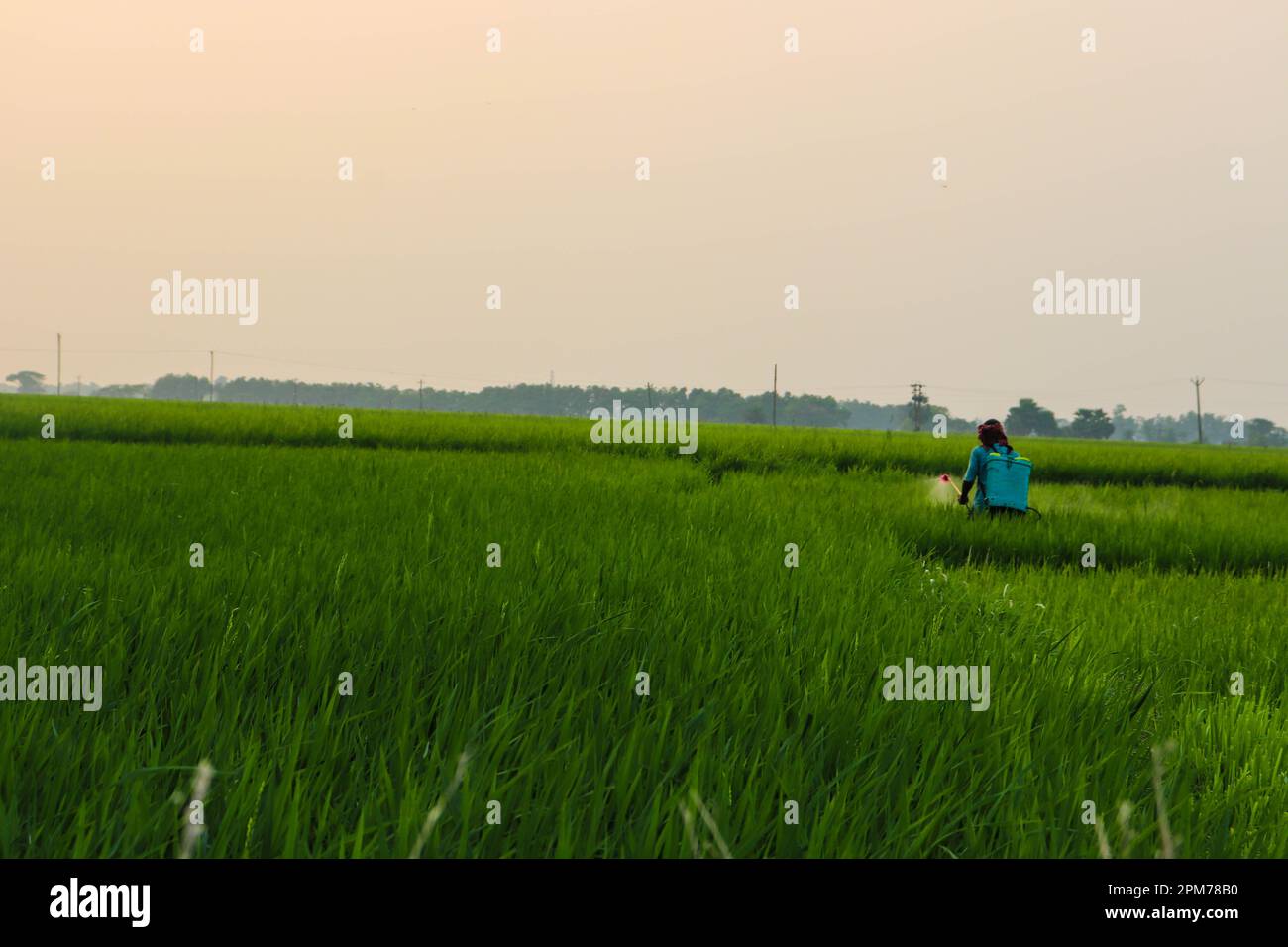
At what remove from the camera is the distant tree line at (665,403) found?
4021 inches

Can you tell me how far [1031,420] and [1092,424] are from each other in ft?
25.1

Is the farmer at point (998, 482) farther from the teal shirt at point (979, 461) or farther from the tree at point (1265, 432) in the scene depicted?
the tree at point (1265, 432)

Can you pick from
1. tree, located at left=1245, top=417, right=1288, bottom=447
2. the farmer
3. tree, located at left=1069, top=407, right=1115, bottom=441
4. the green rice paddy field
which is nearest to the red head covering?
the farmer

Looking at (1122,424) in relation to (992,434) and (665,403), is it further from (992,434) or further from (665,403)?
(992,434)

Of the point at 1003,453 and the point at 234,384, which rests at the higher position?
the point at 234,384

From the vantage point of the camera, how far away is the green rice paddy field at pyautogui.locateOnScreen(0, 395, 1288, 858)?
4.33 feet

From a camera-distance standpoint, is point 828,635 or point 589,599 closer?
point 828,635

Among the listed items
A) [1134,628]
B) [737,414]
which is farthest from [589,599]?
[737,414]

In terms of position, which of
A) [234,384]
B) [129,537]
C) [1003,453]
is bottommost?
[129,537]

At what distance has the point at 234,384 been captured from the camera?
449 feet

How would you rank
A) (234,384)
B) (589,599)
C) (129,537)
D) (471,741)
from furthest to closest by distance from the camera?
(234,384) → (129,537) → (589,599) → (471,741)
